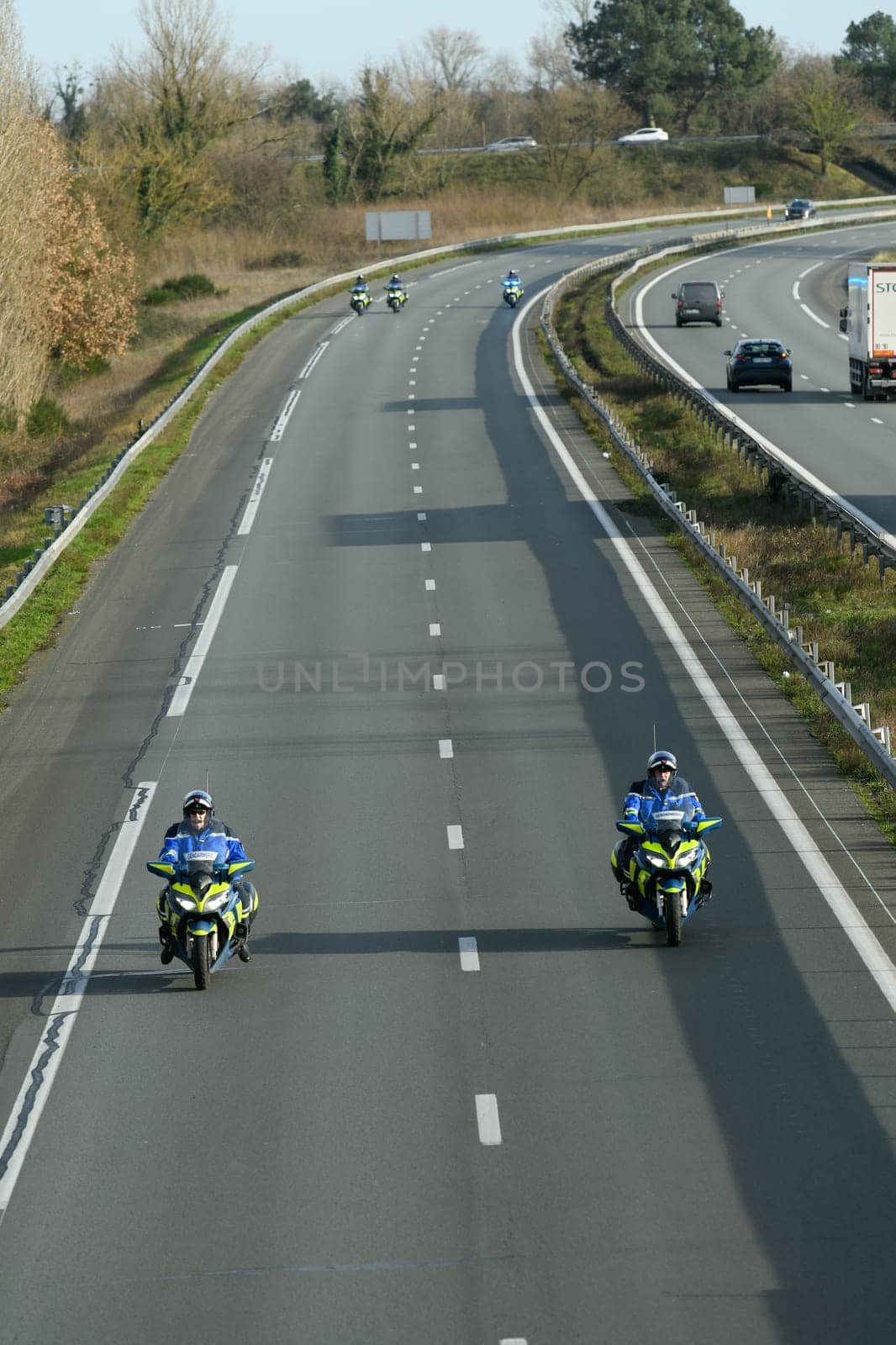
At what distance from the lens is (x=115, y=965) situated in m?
14.1

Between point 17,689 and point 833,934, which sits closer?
point 833,934

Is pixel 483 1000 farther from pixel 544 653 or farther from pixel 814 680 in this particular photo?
pixel 544 653

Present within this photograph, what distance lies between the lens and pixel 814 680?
2022 centimetres

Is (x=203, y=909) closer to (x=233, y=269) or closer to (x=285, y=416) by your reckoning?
(x=285, y=416)

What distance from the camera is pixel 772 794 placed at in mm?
17891

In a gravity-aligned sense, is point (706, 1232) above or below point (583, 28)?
below

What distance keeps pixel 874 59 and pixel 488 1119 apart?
18025 cm

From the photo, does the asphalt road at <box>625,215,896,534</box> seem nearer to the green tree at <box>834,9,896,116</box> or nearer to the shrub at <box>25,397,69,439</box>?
the shrub at <box>25,397,69,439</box>

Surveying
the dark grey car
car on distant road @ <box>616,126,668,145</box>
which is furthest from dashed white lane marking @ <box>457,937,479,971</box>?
car on distant road @ <box>616,126,668,145</box>

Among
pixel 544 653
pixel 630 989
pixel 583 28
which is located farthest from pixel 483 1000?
pixel 583 28

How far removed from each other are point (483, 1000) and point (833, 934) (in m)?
3.01

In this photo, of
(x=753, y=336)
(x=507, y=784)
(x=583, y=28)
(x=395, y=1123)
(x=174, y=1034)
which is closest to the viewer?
(x=395, y=1123)

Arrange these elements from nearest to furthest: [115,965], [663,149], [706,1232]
→ [706,1232], [115,965], [663,149]

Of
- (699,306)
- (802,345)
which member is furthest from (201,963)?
(699,306)
